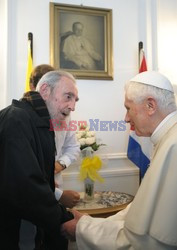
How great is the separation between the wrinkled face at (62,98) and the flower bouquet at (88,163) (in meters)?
0.79

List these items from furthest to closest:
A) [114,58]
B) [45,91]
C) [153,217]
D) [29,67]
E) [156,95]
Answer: [114,58]
[29,67]
[45,91]
[156,95]
[153,217]

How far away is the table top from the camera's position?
239 centimetres

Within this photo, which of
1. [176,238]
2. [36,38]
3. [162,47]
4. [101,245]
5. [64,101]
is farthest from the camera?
[162,47]

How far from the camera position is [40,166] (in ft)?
5.24

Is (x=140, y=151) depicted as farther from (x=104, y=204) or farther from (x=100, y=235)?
(x=100, y=235)

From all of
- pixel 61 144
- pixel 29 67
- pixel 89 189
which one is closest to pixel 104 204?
pixel 89 189

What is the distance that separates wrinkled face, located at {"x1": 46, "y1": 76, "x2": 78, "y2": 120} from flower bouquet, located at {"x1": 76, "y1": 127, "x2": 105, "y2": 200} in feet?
2.59

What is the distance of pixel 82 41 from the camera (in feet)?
11.5

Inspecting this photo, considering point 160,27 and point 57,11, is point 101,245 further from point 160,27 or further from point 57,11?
point 160,27

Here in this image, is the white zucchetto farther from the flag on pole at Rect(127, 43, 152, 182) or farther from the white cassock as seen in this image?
the flag on pole at Rect(127, 43, 152, 182)

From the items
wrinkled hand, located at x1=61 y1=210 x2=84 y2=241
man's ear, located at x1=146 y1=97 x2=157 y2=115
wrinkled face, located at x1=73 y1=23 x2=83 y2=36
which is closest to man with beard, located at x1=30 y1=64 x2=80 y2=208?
wrinkled hand, located at x1=61 y1=210 x2=84 y2=241

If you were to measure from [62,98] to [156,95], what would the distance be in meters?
0.68

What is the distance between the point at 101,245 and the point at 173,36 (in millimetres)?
3279

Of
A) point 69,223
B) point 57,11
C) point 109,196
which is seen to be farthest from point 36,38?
point 69,223
